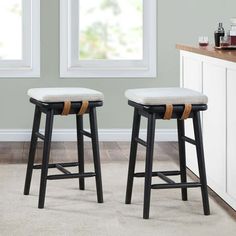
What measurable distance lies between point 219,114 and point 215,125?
0.13 metres

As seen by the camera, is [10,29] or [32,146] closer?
[32,146]

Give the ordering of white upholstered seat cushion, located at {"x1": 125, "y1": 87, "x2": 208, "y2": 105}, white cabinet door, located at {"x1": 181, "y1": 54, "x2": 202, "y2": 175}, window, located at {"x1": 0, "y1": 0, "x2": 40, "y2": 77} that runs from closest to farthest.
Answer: white upholstered seat cushion, located at {"x1": 125, "y1": 87, "x2": 208, "y2": 105}
white cabinet door, located at {"x1": 181, "y1": 54, "x2": 202, "y2": 175}
window, located at {"x1": 0, "y1": 0, "x2": 40, "y2": 77}

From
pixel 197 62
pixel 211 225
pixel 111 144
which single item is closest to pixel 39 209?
pixel 211 225

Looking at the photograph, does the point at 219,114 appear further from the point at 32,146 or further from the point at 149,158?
the point at 32,146

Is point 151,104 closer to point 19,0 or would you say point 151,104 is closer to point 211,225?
point 211,225

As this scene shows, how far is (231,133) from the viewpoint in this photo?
4344 mm

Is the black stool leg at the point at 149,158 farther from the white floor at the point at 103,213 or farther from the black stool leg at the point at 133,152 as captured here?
the black stool leg at the point at 133,152

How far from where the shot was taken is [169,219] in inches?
164

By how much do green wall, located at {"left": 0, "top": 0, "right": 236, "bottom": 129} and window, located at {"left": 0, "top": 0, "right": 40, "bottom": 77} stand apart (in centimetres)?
7

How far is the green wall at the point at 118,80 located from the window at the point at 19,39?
0.22 feet

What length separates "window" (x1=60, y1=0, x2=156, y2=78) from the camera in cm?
703

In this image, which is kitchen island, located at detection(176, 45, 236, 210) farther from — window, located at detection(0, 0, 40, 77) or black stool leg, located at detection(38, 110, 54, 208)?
window, located at detection(0, 0, 40, 77)

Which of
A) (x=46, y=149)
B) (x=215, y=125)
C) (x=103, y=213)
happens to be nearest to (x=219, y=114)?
(x=215, y=125)

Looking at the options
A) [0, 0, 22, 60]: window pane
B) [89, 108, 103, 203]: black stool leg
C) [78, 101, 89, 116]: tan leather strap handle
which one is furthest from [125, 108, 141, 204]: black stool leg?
[0, 0, 22, 60]: window pane
